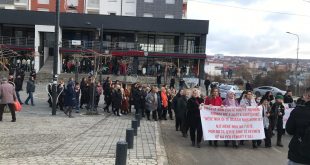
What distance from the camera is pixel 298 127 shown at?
18.9ft

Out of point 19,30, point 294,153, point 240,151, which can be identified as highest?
point 19,30

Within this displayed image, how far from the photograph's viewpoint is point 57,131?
1427cm

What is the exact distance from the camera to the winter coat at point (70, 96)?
19.2 meters

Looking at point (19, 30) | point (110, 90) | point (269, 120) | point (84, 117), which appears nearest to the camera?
point (269, 120)

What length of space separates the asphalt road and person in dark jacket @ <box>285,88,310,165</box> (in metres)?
4.96

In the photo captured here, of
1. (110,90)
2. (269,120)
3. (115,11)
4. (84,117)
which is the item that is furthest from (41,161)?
(115,11)

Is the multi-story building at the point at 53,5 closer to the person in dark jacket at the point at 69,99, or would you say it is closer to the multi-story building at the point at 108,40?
the multi-story building at the point at 108,40

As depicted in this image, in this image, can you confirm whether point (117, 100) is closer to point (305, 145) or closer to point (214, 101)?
point (214, 101)

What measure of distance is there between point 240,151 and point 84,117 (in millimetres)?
8516

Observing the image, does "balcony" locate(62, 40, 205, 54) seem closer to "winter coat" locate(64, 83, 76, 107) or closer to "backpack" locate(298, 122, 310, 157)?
"winter coat" locate(64, 83, 76, 107)

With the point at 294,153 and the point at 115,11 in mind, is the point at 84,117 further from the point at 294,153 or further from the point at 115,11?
the point at 115,11

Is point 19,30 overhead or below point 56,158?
overhead

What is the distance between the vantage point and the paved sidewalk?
966 cm

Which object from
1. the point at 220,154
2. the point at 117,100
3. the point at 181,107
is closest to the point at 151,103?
the point at 117,100
